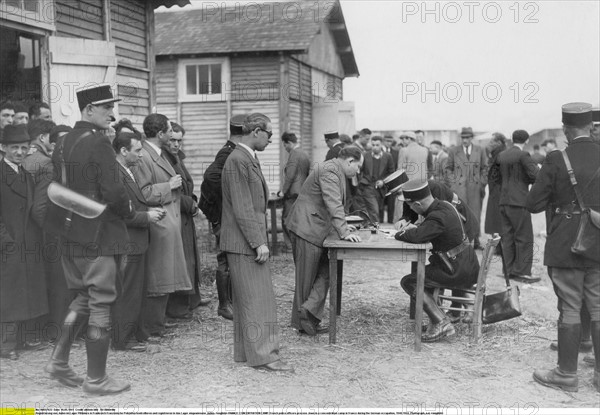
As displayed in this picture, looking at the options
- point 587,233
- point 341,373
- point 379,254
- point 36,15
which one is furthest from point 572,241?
point 36,15

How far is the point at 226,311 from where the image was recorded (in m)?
6.42

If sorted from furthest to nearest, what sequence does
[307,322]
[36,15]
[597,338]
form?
[36,15] → [307,322] → [597,338]

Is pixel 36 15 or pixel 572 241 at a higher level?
pixel 36 15

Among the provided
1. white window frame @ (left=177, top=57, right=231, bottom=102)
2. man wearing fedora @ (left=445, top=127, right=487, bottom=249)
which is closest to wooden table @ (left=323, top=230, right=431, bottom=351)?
man wearing fedora @ (left=445, top=127, right=487, bottom=249)

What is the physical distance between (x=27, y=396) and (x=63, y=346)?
0.39 metres

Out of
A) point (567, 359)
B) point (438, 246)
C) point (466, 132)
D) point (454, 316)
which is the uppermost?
point (466, 132)

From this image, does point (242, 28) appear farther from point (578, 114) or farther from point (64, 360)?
point (64, 360)

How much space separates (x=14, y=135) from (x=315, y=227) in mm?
2701

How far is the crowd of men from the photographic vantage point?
4098 mm

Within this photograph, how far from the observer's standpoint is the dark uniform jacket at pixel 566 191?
14.2ft

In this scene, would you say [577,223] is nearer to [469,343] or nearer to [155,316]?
[469,343]

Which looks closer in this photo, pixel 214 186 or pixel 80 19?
pixel 214 186

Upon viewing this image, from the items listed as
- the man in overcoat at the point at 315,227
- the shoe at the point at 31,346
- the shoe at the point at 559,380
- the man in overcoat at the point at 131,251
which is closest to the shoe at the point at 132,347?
the man in overcoat at the point at 131,251

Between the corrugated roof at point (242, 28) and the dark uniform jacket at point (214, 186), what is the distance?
9.65 m
